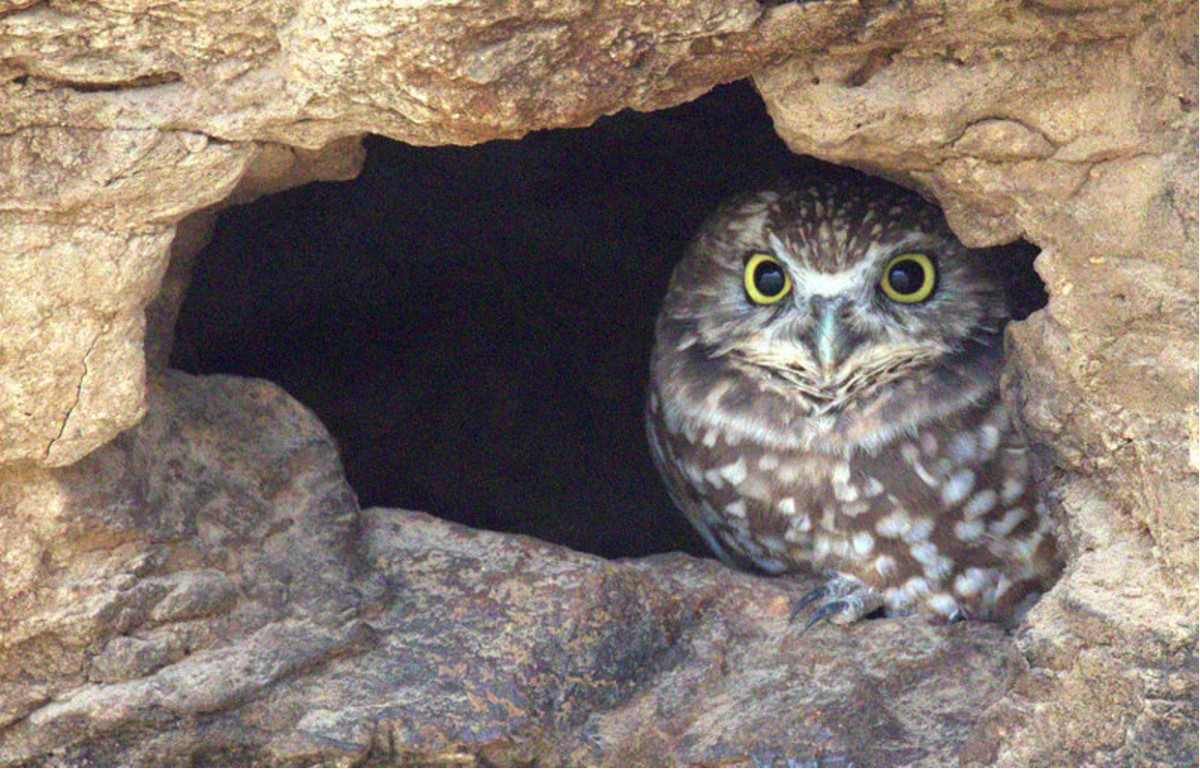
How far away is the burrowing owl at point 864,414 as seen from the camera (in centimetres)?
278

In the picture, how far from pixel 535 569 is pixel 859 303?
916mm

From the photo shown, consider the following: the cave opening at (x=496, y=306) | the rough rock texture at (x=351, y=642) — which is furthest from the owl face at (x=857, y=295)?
the cave opening at (x=496, y=306)

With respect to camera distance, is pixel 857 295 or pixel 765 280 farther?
pixel 765 280

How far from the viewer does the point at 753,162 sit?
4176 mm

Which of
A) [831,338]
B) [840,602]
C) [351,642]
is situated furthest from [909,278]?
[351,642]

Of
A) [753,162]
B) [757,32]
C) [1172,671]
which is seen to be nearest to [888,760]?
[1172,671]

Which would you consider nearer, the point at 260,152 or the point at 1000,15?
the point at 1000,15

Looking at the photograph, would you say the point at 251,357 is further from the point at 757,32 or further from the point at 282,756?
the point at 757,32

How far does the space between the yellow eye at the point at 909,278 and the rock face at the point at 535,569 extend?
1.69ft

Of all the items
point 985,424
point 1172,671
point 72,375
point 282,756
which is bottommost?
point 282,756

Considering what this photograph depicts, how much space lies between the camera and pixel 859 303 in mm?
2865

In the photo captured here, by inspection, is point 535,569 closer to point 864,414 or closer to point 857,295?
point 864,414

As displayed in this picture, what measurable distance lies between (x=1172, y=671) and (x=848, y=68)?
3.38ft

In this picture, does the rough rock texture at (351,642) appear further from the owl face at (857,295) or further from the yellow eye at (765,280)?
the yellow eye at (765,280)
